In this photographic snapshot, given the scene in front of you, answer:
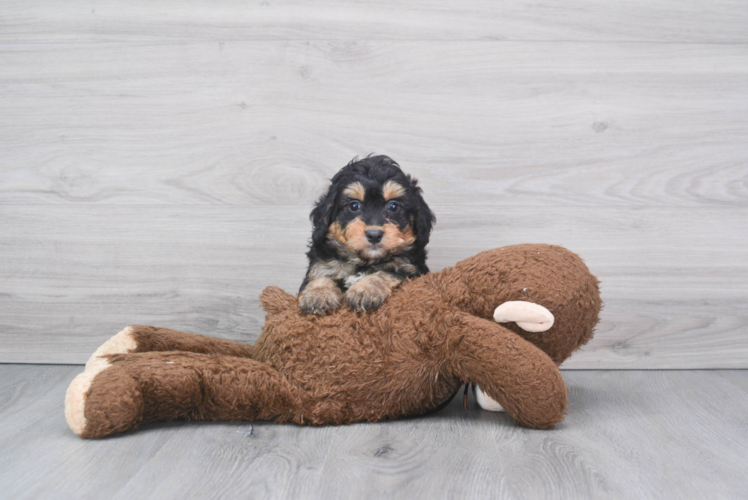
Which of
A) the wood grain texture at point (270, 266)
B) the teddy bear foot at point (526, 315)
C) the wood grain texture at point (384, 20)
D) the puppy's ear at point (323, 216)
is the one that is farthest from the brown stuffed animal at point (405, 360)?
the wood grain texture at point (384, 20)

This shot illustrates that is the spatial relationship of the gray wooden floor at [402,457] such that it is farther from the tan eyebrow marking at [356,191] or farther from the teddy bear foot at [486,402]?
the tan eyebrow marking at [356,191]

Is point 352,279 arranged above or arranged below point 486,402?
above

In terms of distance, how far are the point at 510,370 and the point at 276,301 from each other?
76cm

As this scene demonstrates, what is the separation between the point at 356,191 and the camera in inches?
68.0

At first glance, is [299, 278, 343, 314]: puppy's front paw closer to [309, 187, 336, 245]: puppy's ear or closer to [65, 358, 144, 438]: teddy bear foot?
[309, 187, 336, 245]: puppy's ear

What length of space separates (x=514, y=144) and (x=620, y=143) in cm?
44

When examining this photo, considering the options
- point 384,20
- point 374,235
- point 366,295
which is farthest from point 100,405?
point 384,20

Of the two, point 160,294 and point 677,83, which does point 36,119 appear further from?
point 677,83

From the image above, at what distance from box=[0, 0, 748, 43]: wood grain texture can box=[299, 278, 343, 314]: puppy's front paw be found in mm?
1147

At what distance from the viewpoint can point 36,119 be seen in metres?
2.35

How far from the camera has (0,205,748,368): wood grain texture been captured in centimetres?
233

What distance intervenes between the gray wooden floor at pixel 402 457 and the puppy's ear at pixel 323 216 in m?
0.60

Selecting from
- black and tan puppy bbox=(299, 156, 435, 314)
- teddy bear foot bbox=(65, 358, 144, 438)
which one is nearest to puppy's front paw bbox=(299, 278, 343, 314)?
black and tan puppy bbox=(299, 156, 435, 314)

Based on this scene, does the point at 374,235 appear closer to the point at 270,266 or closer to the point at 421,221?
the point at 421,221
